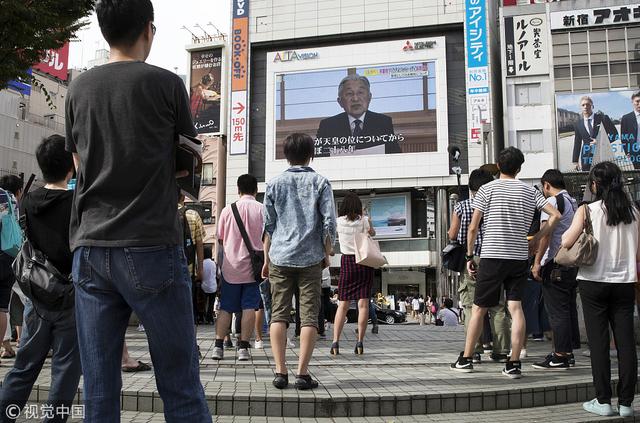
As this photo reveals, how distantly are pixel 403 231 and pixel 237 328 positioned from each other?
1339 inches

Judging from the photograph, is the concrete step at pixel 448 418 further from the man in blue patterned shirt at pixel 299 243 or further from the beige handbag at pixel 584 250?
the beige handbag at pixel 584 250

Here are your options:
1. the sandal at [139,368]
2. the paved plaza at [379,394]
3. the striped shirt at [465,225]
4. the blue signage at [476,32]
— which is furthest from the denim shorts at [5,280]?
the blue signage at [476,32]

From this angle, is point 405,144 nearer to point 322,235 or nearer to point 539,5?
point 539,5

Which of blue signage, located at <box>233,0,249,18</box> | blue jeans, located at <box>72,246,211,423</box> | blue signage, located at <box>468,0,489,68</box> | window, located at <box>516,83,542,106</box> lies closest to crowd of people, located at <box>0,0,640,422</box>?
blue jeans, located at <box>72,246,211,423</box>

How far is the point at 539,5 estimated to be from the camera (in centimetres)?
3497

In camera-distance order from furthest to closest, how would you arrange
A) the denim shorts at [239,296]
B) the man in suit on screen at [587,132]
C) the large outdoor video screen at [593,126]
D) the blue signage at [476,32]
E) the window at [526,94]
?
the blue signage at [476,32] < the window at [526,94] < the man in suit on screen at [587,132] < the large outdoor video screen at [593,126] < the denim shorts at [239,296]

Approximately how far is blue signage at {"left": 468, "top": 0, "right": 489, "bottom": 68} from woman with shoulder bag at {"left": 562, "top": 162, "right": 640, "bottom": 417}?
3584 cm

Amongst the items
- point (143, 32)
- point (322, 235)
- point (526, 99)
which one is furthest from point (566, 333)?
point (526, 99)

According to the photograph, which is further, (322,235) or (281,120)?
(281,120)

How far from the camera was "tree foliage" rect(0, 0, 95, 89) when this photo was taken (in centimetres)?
625

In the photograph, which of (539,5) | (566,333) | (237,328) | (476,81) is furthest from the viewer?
(476,81)

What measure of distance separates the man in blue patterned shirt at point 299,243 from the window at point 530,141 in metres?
33.2

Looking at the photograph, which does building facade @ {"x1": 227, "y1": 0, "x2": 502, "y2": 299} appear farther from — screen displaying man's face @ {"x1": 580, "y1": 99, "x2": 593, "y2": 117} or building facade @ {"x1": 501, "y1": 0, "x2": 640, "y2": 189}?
screen displaying man's face @ {"x1": 580, "y1": 99, "x2": 593, "y2": 117}

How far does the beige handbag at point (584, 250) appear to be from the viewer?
13.3ft
